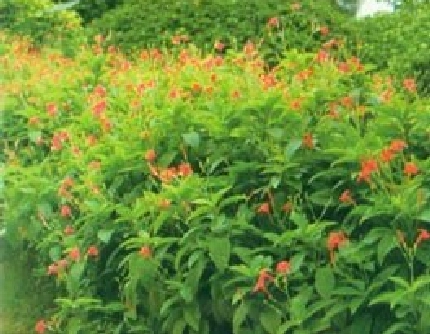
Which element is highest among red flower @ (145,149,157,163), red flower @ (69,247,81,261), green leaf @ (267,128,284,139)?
green leaf @ (267,128,284,139)

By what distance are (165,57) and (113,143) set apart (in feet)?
7.45

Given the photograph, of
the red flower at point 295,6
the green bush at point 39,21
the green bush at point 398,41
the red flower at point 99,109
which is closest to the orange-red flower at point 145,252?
the red flower at point 99,109

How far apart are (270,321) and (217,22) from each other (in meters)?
4.82

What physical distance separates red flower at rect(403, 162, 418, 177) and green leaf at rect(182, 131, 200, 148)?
0.84 m

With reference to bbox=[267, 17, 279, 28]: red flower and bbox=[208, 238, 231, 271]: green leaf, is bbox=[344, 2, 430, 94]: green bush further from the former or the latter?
bbox=[208, 238, 231, 271]: green leaf

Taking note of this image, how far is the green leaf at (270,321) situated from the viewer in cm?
366

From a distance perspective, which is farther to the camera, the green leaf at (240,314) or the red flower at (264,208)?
the red flower at (264,208)

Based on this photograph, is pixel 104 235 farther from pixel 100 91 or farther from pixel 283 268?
pixel 100 91

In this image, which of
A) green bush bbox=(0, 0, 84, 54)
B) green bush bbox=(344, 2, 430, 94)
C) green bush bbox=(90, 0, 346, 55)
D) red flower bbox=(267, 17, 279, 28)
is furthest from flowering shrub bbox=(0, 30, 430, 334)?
green bush bbox=(0, 0, 84, 54)

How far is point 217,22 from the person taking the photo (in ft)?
27.1

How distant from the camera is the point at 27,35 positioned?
928 cm

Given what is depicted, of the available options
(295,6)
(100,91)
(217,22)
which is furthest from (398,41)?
(100,91)

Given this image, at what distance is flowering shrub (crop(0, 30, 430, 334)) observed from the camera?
11.9 ft

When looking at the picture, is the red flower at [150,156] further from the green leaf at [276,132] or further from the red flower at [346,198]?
the red flower at [346,198]
